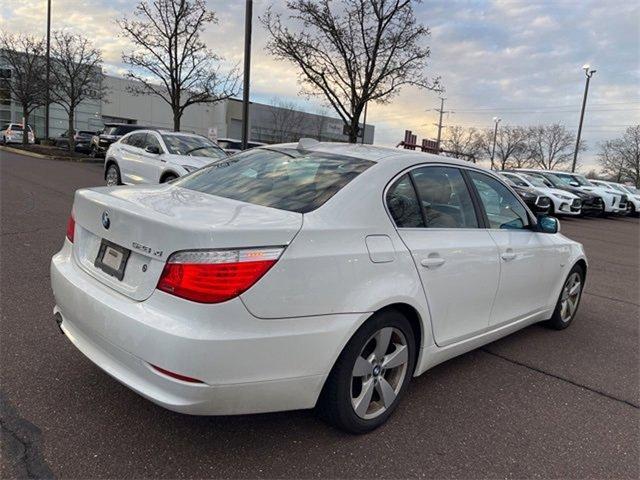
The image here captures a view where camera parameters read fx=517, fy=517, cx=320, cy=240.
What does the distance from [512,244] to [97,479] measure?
3.07 meters

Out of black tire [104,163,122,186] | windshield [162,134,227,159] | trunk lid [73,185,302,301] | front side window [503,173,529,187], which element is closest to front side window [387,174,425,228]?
trunk lid [73,185,302,301]

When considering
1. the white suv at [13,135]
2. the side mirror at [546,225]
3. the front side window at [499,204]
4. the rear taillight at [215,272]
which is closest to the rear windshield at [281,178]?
the rear taillight at [215,272]

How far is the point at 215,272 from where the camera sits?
90.0 inches

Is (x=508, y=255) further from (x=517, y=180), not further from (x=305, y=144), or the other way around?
(x=517, y=180)

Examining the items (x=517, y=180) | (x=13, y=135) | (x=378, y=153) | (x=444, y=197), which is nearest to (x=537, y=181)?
(x=517, y=180)

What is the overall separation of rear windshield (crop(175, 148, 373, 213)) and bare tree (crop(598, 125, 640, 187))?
2968 inches

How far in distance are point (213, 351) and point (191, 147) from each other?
381 inches

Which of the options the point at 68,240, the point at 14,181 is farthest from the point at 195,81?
the point at 68,240

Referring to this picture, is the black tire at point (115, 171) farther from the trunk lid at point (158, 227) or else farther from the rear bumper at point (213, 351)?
the rear bumper at point (213, 351)

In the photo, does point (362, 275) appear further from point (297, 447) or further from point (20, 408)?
point (20, 408)

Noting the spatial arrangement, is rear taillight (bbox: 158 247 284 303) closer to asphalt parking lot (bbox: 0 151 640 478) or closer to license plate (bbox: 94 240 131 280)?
license plate (bbox: 94 240 131 280)

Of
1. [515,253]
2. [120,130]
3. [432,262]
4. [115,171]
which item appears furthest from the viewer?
[120,130]

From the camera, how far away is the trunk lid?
92.3 inches

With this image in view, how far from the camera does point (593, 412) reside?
343 centimetres
